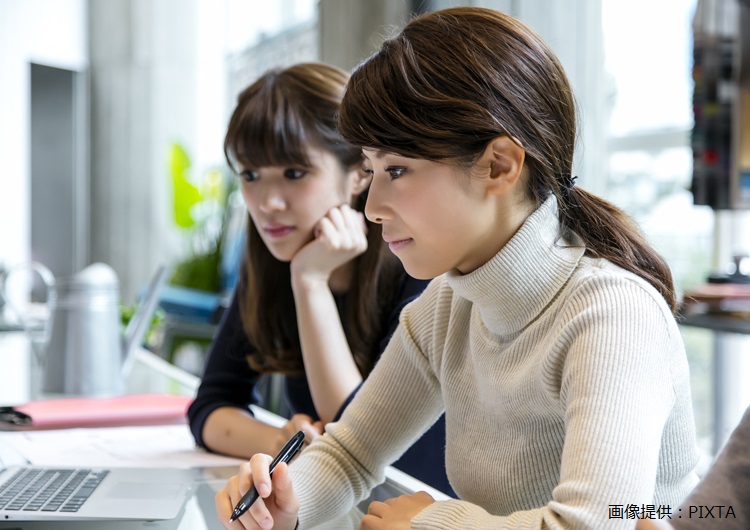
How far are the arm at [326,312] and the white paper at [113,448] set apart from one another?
167 millimetres

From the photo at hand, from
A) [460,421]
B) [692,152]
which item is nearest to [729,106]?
[692,152]

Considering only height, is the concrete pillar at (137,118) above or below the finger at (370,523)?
above

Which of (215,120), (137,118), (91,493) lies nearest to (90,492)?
(91,493)

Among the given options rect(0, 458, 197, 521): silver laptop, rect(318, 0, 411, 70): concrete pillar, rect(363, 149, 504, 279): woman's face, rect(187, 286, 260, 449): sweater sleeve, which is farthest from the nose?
rect(318, 0, 411, 70): concrete pillar

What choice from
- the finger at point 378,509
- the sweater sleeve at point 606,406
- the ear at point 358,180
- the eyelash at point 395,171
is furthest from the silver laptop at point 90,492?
the ear at point 358,180

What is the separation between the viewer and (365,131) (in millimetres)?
829

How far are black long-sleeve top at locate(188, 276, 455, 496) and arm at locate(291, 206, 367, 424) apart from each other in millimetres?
A: 35

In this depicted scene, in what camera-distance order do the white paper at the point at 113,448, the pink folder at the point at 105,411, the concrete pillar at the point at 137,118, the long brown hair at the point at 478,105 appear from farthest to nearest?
the concrete pillar at the point at 137,118, the pink folder at the point at 105,411, the white paper at the point at 113,448, the long brown hair at the point at 478,105

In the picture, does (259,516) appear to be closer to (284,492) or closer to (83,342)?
(284,492)

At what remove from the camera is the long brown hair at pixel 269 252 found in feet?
4.30

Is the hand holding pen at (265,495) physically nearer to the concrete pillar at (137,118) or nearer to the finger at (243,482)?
the finger at (243,482)

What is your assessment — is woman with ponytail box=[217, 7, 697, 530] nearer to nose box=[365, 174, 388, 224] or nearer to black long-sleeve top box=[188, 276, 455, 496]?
nose box=[365, 174, 388, 224]

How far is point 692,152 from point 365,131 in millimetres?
2034

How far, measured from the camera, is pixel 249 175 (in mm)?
1368
